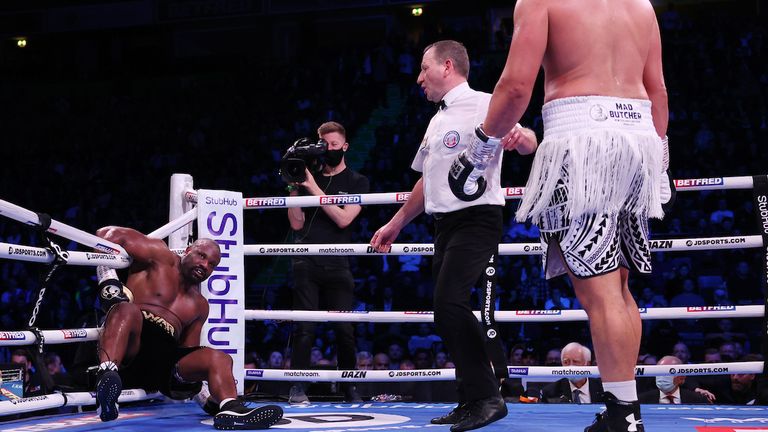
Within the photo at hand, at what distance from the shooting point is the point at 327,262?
13.3 feet

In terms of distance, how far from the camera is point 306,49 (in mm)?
15172

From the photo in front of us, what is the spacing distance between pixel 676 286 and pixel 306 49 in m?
9.31

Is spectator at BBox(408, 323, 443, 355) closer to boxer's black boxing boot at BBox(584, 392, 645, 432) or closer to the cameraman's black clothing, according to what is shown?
the cameraman's black clothing

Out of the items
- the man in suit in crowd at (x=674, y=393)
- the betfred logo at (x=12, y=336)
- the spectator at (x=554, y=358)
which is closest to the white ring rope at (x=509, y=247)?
the betfred logo at (x=12, y=336)

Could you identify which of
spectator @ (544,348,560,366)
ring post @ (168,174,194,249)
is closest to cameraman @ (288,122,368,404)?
ring post @ (168,174,194,249)

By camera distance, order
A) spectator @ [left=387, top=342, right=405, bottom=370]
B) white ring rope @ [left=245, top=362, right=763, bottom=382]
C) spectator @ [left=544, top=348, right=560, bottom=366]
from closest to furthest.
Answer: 1. white ring rope @ [left=245, top=362, right=763, bottom=382]
2. spectator @ [left=544, top=348, right=560, bottom=366]
3. spectator @ [left=387, top=342, right=405, bottom=370]

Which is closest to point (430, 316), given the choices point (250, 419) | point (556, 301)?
point (250, 419)

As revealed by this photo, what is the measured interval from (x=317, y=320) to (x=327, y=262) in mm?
563

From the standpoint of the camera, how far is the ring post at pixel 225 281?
3.59 m

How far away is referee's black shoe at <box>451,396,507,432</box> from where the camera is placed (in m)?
2.54

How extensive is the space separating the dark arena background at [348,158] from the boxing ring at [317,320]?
0.03 meters

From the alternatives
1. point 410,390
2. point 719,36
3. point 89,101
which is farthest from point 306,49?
point 410,390

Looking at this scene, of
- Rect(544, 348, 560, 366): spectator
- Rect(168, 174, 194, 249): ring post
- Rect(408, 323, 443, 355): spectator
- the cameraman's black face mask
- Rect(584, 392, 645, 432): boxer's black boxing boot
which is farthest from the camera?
Rect(408, 323, 443, 355): spectator

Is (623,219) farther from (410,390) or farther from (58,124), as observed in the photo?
(58,124)
